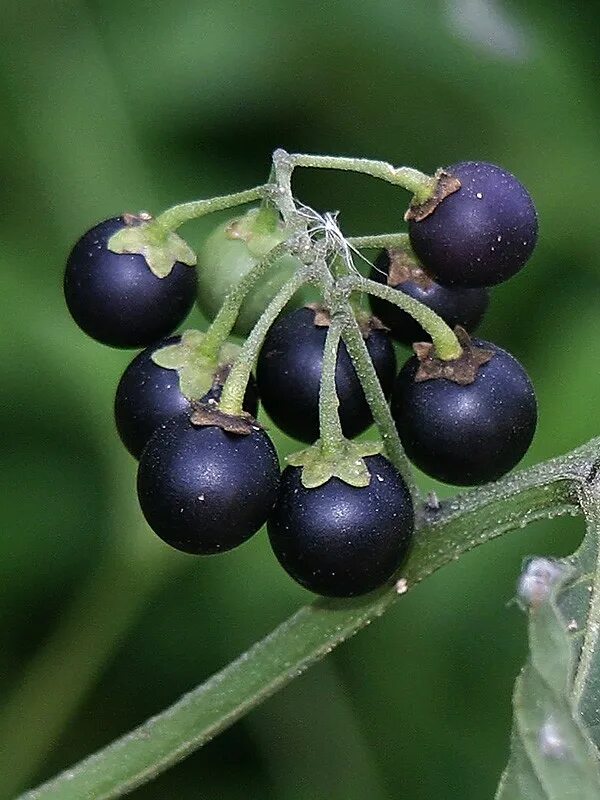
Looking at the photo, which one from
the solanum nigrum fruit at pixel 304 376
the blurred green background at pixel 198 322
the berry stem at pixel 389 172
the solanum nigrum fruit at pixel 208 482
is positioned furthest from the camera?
the blurred green background at pixel 198 322

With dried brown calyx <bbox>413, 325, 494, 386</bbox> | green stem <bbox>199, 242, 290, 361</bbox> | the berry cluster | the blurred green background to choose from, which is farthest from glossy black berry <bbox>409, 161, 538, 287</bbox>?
the blurred green background

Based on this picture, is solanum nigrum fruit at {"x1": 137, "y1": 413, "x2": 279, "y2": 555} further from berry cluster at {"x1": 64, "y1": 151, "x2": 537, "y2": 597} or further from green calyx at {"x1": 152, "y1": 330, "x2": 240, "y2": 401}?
green calyx at {"x1": 152, "y1": 330, "x2": 240, "y2": 401}

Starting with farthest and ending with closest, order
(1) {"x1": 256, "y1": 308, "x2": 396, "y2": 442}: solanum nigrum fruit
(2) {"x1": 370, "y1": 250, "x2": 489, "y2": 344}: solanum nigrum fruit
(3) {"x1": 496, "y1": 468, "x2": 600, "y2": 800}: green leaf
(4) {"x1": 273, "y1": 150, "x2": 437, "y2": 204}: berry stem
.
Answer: (2) {"x1": 370, "y1": 250, "x2": 489, "y2": 344}: solanum nigrum fruit, (1) {"x1": 256, "y1": 308, "x2": 396, "y2": 442}: solanum nigrum fruit, (4) {"x1": 273, "y1": 150, "x2": 437, "y2": 204}: berry stem, (3) {"x1": 496, "y1": 468, "x2": 600, "y2": 800}: green leaf

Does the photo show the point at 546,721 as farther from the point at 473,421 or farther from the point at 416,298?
the point at 416,298

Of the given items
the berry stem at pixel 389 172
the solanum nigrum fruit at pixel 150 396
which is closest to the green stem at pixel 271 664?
the solanum nigrum fruit at pixel 150 396

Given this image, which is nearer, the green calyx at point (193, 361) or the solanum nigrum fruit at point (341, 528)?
the solanum nigrum fruit at point (341, 528)

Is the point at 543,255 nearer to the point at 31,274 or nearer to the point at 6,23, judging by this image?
the point at 31,274

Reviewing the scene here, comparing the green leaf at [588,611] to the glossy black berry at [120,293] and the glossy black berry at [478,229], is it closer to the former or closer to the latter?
the glossy black berry at [478,229]

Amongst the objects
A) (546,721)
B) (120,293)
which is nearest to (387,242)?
(120,293)
